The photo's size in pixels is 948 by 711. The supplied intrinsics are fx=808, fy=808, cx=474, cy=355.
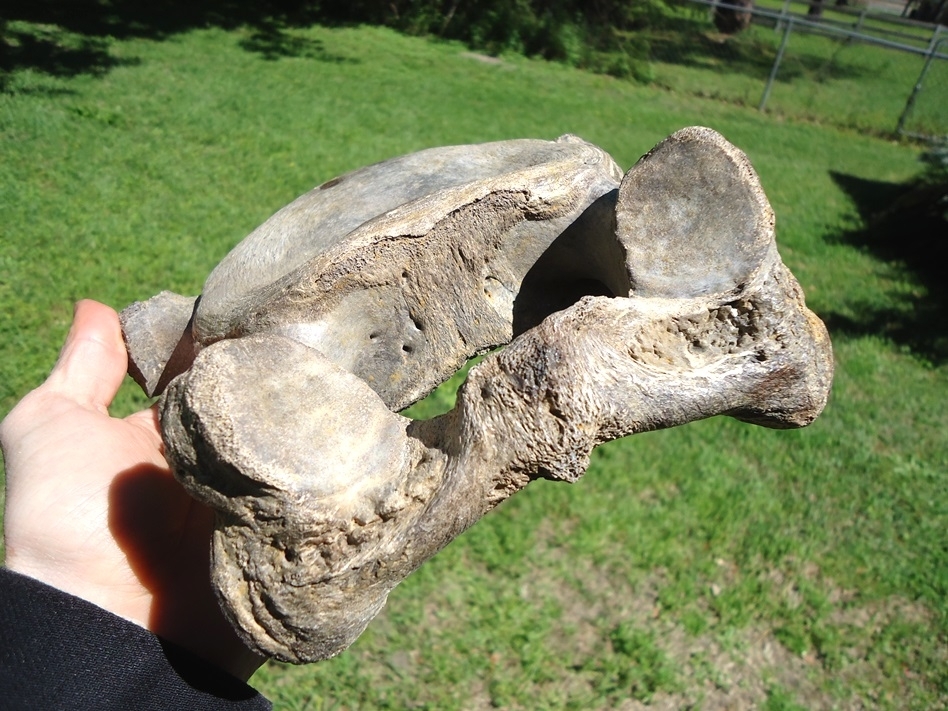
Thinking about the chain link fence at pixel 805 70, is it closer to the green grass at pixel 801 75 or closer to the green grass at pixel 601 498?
the green grass at pixel 801 75

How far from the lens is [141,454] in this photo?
2.22m

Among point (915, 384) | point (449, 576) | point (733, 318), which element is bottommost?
point (915, 384)

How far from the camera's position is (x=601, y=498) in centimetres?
413

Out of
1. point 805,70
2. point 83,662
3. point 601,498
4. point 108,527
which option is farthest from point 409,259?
point 805,70

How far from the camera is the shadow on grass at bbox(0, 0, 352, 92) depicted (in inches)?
343

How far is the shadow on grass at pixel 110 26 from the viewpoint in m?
8.70

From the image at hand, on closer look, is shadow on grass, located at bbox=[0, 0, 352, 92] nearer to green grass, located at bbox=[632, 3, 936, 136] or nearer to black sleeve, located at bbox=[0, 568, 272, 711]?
green grass, located at bbox=[632, 3, 936, 136]

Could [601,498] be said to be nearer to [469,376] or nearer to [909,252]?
[469,376]

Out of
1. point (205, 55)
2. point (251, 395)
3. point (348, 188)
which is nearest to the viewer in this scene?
point (251, 395)

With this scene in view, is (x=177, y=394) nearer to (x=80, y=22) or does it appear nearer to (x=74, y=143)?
(x=74, y=143)

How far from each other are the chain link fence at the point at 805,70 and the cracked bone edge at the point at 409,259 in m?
11.4

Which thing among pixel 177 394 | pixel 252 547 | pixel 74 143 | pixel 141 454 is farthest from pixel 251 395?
pixel 74 143

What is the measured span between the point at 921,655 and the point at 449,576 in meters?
2.12

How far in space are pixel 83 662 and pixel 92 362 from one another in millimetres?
904
